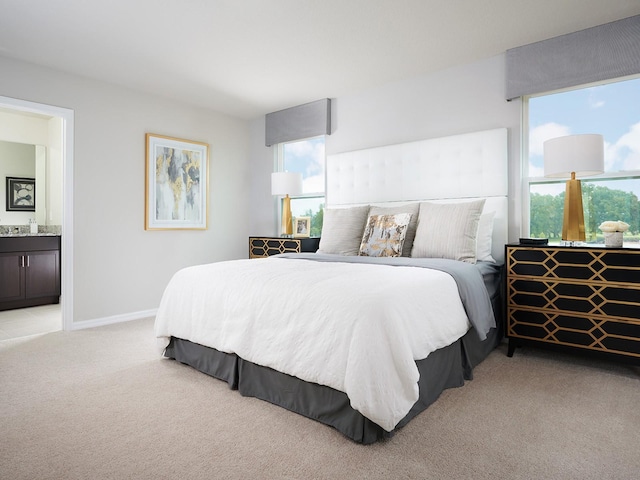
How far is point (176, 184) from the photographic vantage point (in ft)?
15.6

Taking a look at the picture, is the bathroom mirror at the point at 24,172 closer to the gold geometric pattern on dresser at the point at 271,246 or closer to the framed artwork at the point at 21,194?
the framed artwork at the point at 21,194

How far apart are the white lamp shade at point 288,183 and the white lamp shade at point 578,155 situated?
2686mm

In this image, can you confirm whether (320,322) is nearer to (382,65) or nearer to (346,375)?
(346,375)

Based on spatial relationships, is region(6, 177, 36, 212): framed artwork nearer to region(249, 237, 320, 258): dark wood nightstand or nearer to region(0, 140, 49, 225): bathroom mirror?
region(0, 140, 49, 225): bathroom mirror

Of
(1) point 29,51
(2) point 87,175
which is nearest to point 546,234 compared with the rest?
(2) point 87,175

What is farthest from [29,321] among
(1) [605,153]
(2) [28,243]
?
(1) [605,153]

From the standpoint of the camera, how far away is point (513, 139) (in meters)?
3.44

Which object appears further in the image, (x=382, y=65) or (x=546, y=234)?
(x=382, y=65)

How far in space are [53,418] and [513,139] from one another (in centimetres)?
382

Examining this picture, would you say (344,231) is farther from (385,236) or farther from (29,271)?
(29,271)

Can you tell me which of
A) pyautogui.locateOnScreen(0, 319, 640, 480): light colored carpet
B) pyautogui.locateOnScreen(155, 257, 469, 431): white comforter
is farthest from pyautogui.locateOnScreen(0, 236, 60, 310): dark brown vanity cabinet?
pyautogui.locateOnScreen(155, 257, 469, 431): white comforter

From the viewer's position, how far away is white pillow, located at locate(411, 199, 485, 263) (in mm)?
3031

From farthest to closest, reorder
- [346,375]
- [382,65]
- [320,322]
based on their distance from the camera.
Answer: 1. [382,65]
2. [320,322]
3. [346,375]

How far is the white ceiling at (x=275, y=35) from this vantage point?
273 cm
